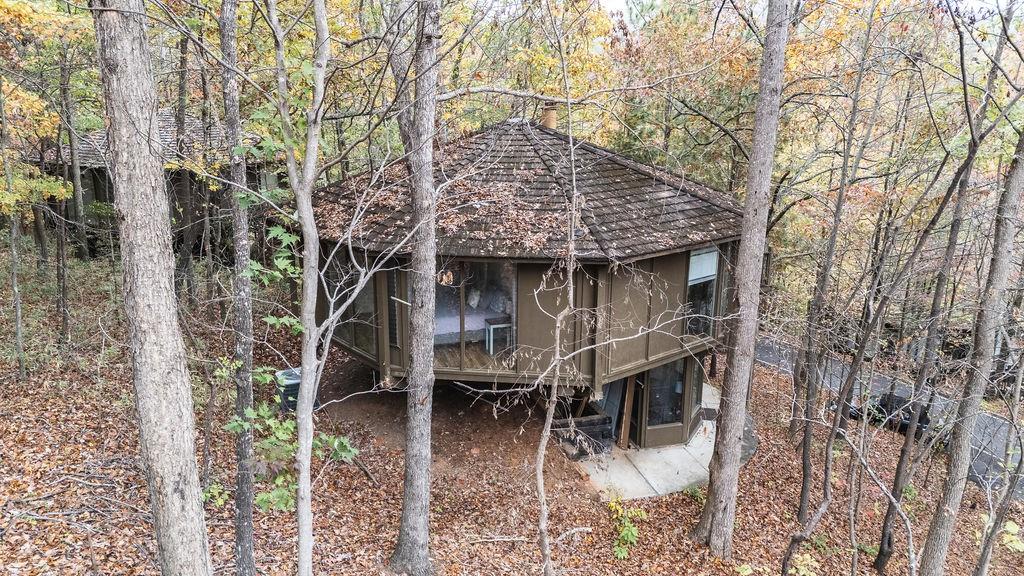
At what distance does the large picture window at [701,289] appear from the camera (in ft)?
38.1

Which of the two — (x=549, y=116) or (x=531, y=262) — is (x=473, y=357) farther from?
(x=549, y=116)

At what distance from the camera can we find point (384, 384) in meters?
10.4

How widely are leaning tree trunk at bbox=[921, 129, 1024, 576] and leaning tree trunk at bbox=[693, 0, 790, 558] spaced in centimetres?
287

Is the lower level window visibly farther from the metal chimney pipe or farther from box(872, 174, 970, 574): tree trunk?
the metal chimney pipe

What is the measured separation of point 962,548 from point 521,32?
15.7 metres

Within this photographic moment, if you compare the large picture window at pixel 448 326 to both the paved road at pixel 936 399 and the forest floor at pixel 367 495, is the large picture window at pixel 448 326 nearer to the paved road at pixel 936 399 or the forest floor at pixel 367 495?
the forest floor at pixel 367 495

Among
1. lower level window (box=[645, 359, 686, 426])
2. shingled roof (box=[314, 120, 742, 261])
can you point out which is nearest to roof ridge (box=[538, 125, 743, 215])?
shingled roof (box=[314, 120, 742, 261])

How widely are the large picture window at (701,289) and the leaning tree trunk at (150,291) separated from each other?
897 cm

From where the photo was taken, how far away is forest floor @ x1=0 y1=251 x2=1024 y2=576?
7.59m

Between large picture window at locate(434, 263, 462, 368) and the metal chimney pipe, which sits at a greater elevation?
the metal chimney pipe

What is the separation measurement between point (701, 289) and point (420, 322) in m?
6.32

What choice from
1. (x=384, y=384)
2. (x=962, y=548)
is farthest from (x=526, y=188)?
(x=962, y=548)

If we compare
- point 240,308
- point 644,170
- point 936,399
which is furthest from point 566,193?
point 936,399

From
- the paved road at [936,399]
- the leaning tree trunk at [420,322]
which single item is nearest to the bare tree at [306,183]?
the leaning tree trunk at [420,322]
